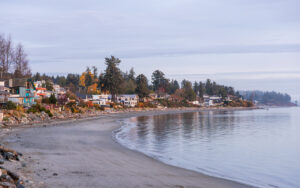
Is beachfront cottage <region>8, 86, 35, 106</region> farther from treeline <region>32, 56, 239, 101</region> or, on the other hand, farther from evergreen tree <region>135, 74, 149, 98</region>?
evergreen tree <region>135, 74, 149, 98</region>

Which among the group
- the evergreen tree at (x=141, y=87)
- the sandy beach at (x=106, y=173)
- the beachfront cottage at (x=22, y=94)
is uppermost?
the evergreen tree at (x=141, y=87)

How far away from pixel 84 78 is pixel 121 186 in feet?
513

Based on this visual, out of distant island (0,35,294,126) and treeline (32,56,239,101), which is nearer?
distant island (0,35,294,126)

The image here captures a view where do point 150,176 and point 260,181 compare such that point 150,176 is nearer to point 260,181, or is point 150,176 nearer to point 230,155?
point 260,181

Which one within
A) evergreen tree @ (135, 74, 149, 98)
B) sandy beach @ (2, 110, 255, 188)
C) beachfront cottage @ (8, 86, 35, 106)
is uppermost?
evergreen tree @ (135, 74, 149, 98)

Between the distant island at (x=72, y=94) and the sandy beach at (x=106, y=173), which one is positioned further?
the distant island at (x=72, y=94)

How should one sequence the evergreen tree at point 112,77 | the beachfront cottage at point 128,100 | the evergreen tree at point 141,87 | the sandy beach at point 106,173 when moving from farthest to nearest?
the evergreen tree at point 141,87, the beachfront cottage at point 128,100, the evergreen tree at point 112,77, the sandy beach at point 106,173

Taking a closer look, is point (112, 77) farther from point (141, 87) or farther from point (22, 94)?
point (22, 94)

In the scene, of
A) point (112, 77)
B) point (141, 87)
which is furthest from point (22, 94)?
point (141, 87)

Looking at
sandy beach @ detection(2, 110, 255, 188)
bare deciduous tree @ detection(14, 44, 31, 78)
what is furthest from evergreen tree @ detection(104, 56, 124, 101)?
sandy beach @ detection(2, 110, 255, 188)

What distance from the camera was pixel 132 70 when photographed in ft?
594

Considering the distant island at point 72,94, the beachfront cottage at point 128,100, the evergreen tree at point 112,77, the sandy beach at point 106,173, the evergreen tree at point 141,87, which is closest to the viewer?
the sandy beach at point 106,173

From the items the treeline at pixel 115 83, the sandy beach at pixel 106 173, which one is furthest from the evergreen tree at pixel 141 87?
the sandy beach at pixel 106 173

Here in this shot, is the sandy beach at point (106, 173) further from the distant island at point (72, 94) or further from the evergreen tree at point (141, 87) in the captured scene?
the evergreen tree at point (141, 87)
